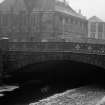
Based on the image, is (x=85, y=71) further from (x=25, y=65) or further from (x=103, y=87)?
(x=25, y=65)

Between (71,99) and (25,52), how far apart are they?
25.7 feet

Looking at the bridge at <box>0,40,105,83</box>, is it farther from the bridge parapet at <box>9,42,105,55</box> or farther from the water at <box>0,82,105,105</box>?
the water at <box>0,82,105,105</box>

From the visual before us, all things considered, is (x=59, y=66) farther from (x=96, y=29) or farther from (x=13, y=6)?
(x=96, y=29)

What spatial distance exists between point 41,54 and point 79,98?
675 centimetres

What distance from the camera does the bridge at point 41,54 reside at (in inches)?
1080

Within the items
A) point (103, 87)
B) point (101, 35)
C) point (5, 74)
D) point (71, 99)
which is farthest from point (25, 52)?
point (101, 35)

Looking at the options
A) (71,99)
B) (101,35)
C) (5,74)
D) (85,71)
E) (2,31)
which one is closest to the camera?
(71,99)

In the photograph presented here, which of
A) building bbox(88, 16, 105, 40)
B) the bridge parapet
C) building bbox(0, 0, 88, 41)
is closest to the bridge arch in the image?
the bridge parapet

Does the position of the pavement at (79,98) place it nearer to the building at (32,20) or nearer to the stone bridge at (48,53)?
the stone bridge at (48,53)

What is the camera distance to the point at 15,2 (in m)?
59.8

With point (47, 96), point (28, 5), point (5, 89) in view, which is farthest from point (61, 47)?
point (28, 5)

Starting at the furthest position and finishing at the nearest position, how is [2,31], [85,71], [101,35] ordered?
[101,35]
[2,31]
[85,71]

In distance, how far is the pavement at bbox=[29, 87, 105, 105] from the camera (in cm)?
2236

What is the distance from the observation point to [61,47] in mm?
29422
